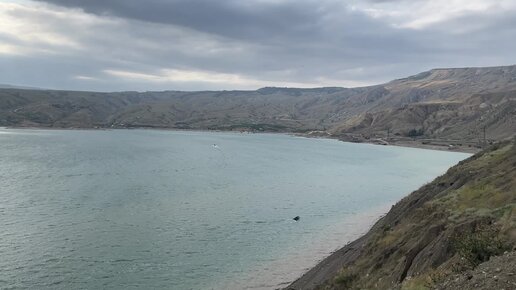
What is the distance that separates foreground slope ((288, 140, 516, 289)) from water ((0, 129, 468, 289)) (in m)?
10.0

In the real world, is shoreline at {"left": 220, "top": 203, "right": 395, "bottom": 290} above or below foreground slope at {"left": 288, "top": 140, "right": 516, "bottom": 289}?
below

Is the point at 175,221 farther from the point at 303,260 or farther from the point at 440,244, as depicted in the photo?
→ the point at 440,244

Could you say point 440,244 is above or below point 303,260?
above

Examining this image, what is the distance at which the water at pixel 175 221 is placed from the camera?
41.0 m

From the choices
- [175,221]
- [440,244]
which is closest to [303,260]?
[175,221]

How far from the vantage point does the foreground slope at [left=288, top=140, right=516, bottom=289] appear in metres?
18.5

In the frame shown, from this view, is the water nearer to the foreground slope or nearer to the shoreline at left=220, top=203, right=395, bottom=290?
the shoreline at left=220, top=203, right=395, bottom=290

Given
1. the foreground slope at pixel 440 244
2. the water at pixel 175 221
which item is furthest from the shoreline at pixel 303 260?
the foreground slope at pixel 440 244

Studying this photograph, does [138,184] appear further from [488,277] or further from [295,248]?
[488,277]

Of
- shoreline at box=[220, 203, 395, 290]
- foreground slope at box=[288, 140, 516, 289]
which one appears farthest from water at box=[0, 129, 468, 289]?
foreground slope at box=[288, 140, 516, 289]

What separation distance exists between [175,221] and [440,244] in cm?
4243

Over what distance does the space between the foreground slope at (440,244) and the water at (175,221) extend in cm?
1002

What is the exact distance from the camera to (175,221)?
198 feet

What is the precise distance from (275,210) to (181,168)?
56753mm
